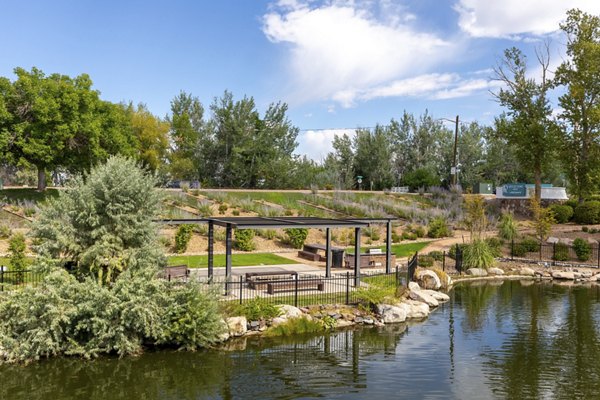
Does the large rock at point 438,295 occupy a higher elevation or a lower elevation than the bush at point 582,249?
lower

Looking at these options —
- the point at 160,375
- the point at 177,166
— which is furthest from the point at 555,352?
the point at 177,166

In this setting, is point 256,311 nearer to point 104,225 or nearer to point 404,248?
point 104,225

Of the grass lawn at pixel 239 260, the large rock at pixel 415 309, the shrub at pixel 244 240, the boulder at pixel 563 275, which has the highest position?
the shrub at pixel 244 240

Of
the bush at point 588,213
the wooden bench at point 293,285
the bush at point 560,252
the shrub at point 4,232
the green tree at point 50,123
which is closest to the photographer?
the wooden bench at point 293,285

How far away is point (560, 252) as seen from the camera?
30.0 meters

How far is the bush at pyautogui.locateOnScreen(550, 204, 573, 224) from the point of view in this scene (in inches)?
1535

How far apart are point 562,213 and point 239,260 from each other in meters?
28.0

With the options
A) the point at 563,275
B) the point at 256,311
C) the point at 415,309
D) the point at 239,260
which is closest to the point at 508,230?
the point at 563,275

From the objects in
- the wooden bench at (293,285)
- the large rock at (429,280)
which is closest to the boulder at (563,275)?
the large rock at (429,280)

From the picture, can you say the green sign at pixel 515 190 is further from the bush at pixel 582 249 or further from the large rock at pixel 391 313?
the large rock at pixel 391 313

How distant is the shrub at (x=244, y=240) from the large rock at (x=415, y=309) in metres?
12.3

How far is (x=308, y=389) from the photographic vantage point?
11492 mm

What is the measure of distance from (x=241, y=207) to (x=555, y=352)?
1060 inches

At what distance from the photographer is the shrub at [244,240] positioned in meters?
28.6
